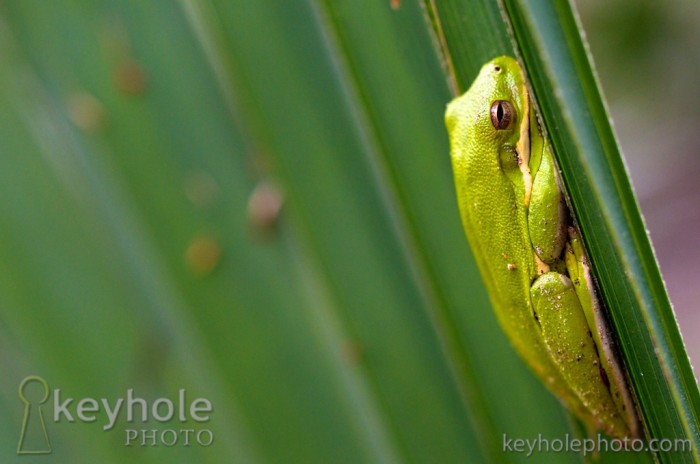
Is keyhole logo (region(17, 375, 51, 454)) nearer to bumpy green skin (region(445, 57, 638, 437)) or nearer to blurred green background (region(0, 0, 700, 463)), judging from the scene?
blurred green background (region(0, 0, 700, 463))

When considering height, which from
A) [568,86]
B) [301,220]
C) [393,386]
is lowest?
[393,386]

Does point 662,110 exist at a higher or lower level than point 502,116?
lower

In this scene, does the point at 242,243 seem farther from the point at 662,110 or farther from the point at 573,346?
the point at 662,110

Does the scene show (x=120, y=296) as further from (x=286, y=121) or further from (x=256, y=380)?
(x=286, y=121)

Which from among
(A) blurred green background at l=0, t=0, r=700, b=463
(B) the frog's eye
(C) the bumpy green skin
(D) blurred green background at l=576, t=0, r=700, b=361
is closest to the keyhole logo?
(A) blurred green background at l=0, t=0, r=700, b=463

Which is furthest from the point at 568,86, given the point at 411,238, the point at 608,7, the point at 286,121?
the point at 608,7

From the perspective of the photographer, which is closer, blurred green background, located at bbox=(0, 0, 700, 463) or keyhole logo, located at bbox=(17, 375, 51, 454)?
blurred green background, located at bbox=(0, 0, 700, 463)

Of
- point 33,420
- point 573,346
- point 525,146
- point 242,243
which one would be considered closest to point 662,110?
point 525,146
